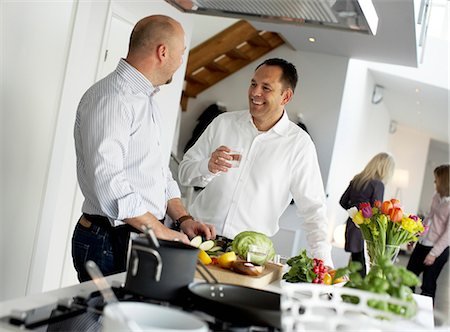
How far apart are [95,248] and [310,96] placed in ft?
20.1

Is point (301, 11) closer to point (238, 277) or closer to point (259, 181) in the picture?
point (259, 181)

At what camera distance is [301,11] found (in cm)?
307

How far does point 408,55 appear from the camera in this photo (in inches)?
284

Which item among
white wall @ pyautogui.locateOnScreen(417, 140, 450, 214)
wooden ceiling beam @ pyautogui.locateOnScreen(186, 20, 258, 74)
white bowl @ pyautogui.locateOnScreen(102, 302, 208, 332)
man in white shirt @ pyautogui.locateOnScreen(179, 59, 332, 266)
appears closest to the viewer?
white bowl @ pyautogui.locateOnScreen(102, 302, 208, 332)

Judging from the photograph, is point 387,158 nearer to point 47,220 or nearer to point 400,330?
point 47,220

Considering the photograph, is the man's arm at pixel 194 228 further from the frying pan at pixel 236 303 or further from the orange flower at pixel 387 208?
the frying pan at pixel 236 303

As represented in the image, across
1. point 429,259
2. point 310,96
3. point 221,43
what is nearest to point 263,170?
point 429,259

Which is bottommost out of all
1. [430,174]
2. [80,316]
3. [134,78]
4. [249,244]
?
[80,316]

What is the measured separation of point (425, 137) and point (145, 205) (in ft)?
49.1

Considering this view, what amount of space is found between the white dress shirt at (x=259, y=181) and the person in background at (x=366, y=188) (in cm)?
368

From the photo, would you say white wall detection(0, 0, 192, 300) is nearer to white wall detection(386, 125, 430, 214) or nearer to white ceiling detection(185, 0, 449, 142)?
white ceiling detection(185, 0, 449, 142)

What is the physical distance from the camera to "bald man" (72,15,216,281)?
2305 millimetres

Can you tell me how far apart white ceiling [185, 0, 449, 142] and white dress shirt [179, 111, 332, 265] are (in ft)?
3.53

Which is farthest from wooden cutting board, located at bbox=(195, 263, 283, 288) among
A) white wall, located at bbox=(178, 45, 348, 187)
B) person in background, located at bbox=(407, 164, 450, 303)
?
white wall, located at bbox=(178, 45, 348, 187)
